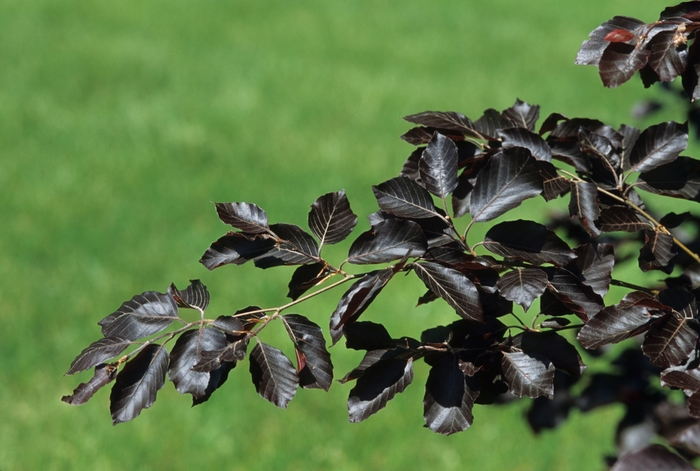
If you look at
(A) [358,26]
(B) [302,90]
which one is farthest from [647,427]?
A: (A) [358,26]

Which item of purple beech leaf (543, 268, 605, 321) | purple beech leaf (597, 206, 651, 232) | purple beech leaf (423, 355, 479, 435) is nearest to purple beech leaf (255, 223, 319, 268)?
purple beech leaf (423, 355, 479, 435)

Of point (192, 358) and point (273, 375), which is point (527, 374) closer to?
point (273, 375)

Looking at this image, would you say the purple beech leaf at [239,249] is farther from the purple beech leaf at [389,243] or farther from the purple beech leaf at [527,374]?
the purple beech leaf at [527,374]

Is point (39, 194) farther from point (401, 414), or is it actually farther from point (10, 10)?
point (10, 10)

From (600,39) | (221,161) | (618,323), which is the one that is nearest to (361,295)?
(618,323)

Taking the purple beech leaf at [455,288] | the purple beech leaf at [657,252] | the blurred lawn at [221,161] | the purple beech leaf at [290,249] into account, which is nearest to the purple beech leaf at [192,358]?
the purple beech leaf at [290,249]

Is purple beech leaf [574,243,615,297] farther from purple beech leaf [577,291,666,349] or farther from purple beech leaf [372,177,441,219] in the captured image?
purple beech leaf [372,177,441,219]
